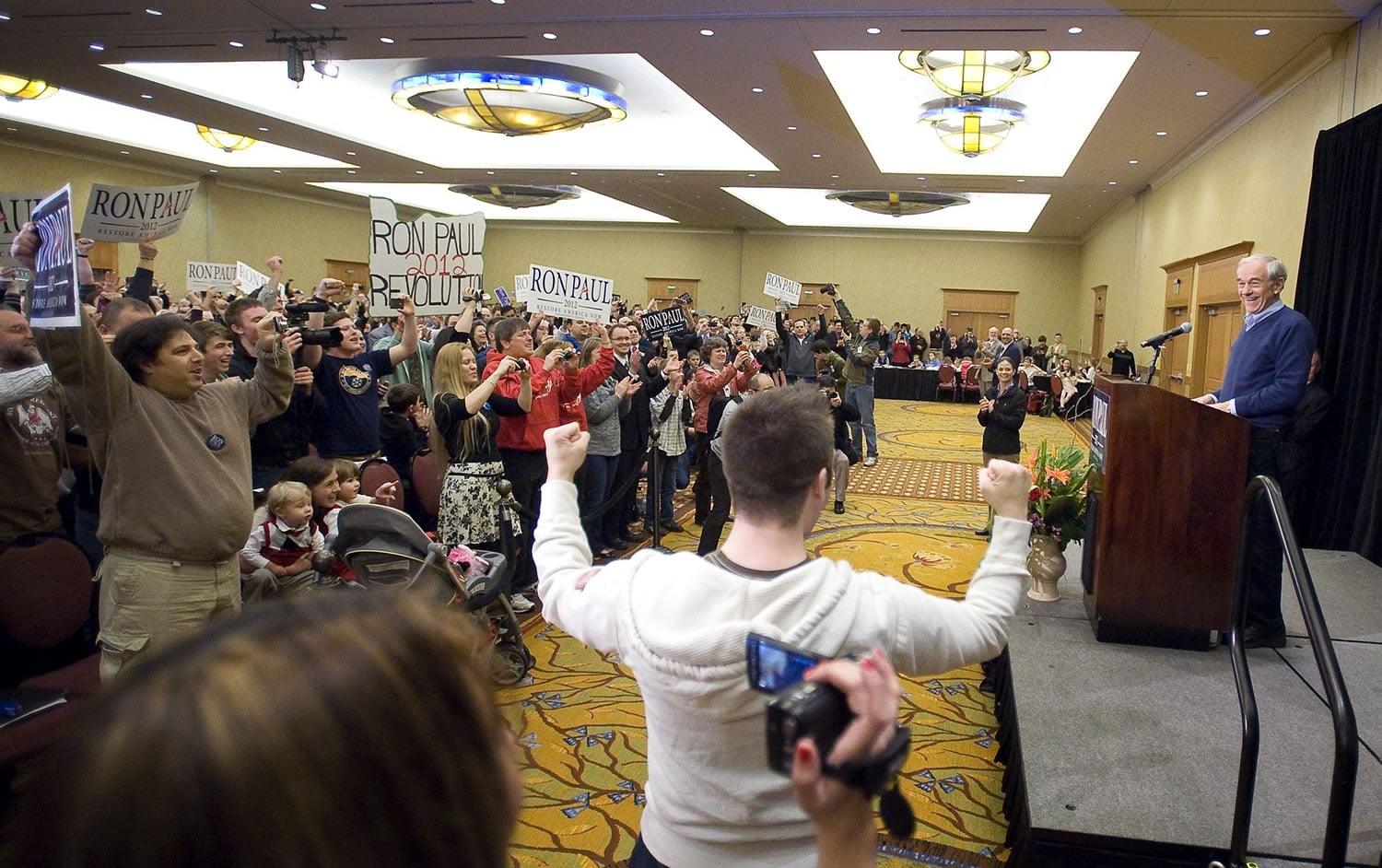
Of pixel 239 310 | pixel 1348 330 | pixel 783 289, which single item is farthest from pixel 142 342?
pixel 783 289

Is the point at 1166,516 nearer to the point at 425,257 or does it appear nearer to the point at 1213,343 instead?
the point at 425,257

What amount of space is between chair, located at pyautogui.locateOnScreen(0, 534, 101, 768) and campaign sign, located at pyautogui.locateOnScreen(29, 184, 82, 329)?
3.10 ft

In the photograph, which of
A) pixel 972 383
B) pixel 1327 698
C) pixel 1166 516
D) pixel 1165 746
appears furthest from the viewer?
pixel 972 383

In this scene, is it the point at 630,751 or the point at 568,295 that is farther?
the point at 568,295

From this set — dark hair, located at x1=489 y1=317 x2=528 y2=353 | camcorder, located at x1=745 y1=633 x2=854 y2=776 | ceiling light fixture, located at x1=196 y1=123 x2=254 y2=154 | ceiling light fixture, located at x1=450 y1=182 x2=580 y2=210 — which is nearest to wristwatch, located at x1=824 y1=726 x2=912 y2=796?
camcorder, located at x1=745 y1=633 x2=854 y2=776

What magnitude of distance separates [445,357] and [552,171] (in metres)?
11.8

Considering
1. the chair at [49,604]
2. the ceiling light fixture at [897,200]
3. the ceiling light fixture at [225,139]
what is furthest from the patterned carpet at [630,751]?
the ceiling light fixture at [897,200]

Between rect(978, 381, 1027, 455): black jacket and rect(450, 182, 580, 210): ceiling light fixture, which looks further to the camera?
rect(450, 182, 580, 210): ceiling light fixture

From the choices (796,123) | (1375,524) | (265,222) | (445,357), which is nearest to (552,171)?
(796,123)

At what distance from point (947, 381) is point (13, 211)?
16961 millimetres

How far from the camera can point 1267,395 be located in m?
3.79

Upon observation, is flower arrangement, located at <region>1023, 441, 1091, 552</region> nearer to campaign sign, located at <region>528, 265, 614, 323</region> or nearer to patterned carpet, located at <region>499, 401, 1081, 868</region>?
patterned carpet, located at <region>499, 401, 1081, 868</region>

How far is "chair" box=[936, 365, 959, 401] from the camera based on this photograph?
19.2 m

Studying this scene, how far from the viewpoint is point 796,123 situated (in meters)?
11.3
